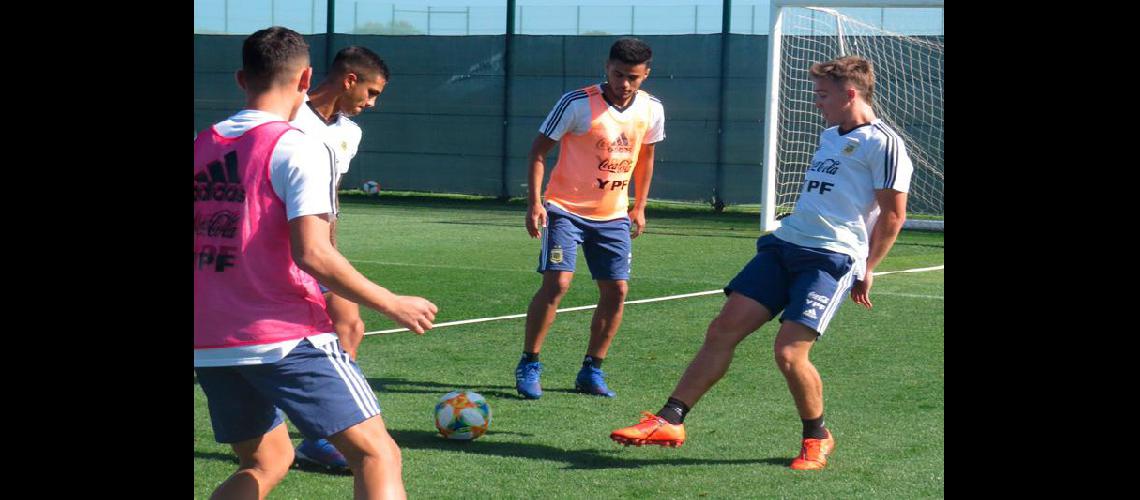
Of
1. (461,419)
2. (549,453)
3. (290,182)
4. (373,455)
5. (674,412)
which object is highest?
(290,182)

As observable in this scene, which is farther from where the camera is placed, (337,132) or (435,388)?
(435,388)

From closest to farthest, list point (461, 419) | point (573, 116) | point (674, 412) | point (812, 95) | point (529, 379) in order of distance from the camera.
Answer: point (674, 412) → point (461, 419) → point (529, 379) → point (573, 116) → point (812, 95)

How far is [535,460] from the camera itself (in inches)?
233

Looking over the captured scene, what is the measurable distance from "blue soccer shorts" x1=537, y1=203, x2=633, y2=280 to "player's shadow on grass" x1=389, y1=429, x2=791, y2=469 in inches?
60.0

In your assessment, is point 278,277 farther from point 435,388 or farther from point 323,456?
point 435,388

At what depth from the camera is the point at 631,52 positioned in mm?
7469

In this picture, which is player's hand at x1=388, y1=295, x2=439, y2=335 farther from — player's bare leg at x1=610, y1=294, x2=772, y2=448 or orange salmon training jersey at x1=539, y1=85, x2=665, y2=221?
orange salmon training jersey at x1=539, y1=85, x2=665, y2=221

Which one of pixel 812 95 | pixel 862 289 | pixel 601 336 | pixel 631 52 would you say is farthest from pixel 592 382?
pixel 812 95

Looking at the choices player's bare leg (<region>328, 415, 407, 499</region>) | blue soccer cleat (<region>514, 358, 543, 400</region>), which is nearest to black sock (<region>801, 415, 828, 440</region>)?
blue soccer cleat (<region>514, 358, 543, 400</region>)

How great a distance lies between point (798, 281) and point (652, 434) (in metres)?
0.91

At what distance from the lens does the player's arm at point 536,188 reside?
7.59 m
